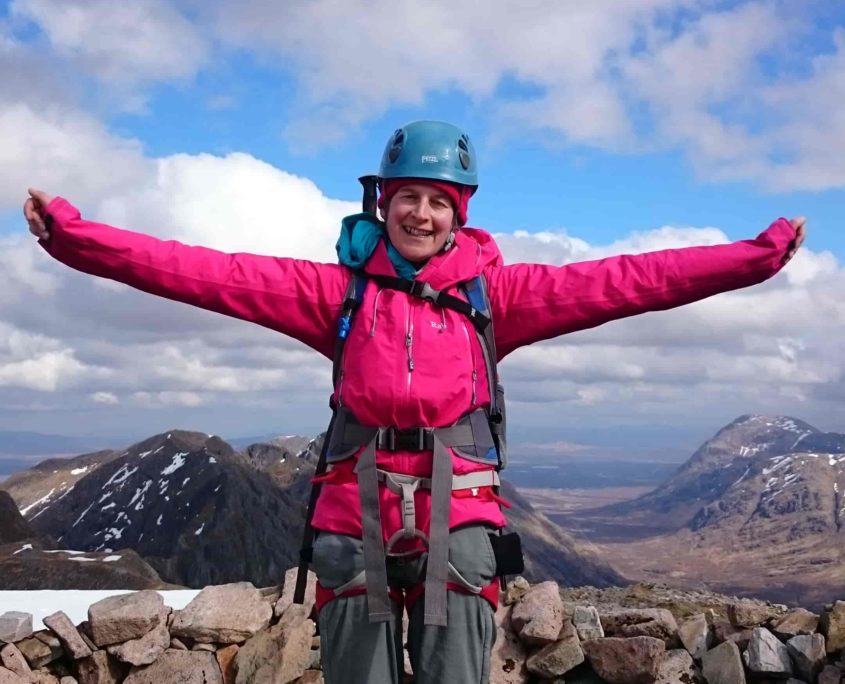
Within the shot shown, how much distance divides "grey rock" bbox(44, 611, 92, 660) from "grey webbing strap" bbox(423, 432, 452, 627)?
7262mm

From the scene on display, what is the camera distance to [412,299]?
568cm

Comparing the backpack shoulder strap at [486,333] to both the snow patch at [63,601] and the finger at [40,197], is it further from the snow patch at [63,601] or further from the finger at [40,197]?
the snow patch at [63,601]

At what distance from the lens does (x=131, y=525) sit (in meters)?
153

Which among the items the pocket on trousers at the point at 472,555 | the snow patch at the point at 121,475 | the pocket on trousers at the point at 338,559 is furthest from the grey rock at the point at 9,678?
the snow patch at the point at 121,475

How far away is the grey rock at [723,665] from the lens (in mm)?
10219

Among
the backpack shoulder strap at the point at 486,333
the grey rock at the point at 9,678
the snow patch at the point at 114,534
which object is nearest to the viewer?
the backpack shoulder strap at the point at 486,333

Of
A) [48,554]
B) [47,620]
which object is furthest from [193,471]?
[47,620]

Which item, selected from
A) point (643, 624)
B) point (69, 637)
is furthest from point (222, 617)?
point (643, 624)

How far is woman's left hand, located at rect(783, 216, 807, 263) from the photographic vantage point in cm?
614

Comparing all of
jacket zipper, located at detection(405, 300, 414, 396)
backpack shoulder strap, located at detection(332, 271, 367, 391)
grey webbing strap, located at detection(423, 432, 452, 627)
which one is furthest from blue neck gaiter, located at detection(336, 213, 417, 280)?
grey webbing strap, located at detection(423, 432, 452, 627)

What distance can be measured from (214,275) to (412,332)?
1435 mm

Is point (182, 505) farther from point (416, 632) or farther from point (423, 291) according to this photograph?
point (423, 291)

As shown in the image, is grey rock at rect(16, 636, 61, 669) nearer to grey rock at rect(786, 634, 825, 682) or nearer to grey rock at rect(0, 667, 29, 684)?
grey rock at rect(0, 667, 29, 684)

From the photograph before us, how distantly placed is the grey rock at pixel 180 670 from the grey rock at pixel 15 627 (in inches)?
56.0
